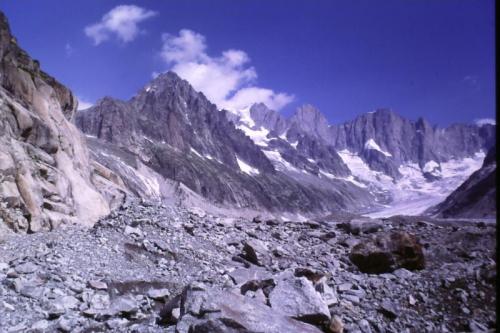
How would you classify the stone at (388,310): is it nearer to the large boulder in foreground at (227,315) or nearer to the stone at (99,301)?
the large boulder in foreground at (227,315)

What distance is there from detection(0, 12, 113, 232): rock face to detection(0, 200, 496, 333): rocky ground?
2.24m

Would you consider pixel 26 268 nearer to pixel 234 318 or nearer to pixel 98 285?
pixel 98 285

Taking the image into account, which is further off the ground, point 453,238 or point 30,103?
point 30,103

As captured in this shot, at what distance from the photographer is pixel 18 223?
1566 centimetres

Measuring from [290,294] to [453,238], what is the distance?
12.0 m

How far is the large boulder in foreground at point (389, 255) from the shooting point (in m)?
14.3

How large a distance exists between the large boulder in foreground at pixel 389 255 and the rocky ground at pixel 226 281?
0.04m

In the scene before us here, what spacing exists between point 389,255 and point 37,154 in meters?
17.9

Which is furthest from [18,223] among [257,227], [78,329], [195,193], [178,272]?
[195,193]

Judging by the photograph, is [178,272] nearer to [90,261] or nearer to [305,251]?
[90,261]

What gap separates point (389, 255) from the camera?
1437 cm

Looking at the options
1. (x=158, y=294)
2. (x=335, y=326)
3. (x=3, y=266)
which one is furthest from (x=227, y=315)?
(x=3, y=266)

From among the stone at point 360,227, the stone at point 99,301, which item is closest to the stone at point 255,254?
the stone at point 99,301

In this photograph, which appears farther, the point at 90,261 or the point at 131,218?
the point at 131,218
